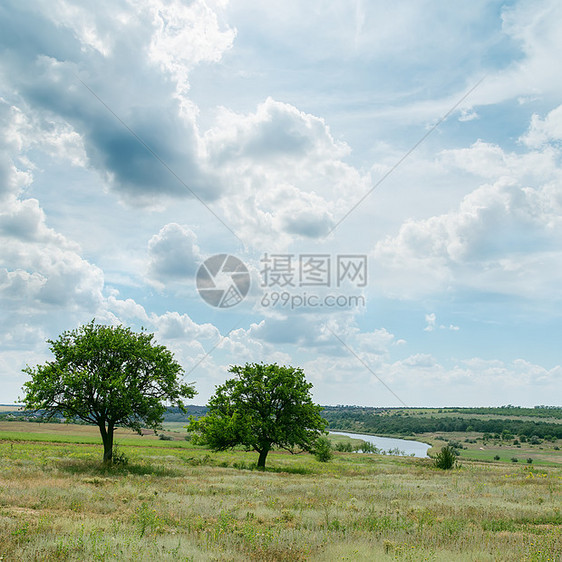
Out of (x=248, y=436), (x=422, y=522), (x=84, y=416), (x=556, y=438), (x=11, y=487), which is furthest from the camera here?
(x=556, y=438)

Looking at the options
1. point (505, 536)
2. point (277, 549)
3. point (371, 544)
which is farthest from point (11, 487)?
point (505, 536)

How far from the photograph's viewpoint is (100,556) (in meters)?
9.01

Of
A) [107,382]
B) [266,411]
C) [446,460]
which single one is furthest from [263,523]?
[446,460]

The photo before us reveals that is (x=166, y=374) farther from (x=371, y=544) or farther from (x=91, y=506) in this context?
(x=371, y=544)

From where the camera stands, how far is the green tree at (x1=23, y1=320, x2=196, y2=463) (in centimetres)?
2870

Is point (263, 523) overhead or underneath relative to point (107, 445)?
overhead

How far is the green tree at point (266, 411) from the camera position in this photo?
39.8 m

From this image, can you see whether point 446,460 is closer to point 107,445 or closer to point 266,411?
point 266,411

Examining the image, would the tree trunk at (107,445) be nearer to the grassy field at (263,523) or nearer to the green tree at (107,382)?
the green tree at (107,382)

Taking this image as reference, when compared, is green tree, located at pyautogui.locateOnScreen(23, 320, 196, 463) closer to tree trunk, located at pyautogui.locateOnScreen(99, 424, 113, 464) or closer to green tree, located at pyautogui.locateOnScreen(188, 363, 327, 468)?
tree trunk, located at pyautogui.locateOnScreen(99, 424, 113, 464)

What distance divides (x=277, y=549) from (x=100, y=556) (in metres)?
3.87

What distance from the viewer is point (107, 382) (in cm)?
2842

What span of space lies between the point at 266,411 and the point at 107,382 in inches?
663

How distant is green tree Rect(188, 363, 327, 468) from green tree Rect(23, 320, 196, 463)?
9.43 metres
